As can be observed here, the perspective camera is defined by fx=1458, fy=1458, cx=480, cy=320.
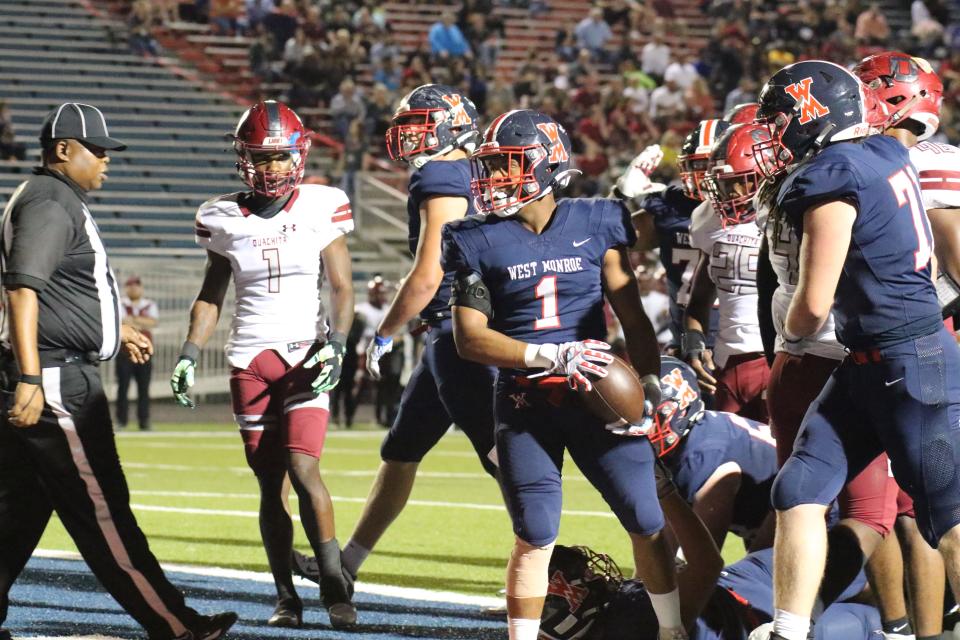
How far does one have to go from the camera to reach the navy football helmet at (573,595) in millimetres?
4227

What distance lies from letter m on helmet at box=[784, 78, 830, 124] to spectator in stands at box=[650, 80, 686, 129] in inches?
606

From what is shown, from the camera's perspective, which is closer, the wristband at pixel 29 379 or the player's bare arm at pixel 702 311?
the wristband at pixel 29 379

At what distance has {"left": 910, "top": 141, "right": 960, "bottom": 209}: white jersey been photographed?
445 centimetres

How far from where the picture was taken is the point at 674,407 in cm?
473

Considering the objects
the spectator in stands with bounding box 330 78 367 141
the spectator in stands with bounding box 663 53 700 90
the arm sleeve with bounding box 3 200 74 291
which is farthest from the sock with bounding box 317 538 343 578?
the spectator in stands with bounding box 663 53 700 90

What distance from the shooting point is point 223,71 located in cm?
2153

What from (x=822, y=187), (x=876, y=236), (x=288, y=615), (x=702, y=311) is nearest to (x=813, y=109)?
(x=822, y=187)

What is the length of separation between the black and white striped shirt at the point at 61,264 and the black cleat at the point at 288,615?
120 cm

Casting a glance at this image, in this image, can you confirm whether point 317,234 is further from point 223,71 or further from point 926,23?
point 926,23

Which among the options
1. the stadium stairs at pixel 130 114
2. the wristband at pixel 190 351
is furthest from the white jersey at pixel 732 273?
the stadium stairs at pixel 130 114

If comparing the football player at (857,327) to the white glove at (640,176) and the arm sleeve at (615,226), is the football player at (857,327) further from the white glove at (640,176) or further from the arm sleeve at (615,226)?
the white glove at (640,176)

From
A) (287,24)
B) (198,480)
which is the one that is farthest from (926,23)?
(198,480)

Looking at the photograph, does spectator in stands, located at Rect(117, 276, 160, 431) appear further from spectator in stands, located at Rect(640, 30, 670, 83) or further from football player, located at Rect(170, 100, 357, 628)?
football player, located at Rect(170, 100, 357, 628)

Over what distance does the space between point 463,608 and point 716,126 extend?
213cm
